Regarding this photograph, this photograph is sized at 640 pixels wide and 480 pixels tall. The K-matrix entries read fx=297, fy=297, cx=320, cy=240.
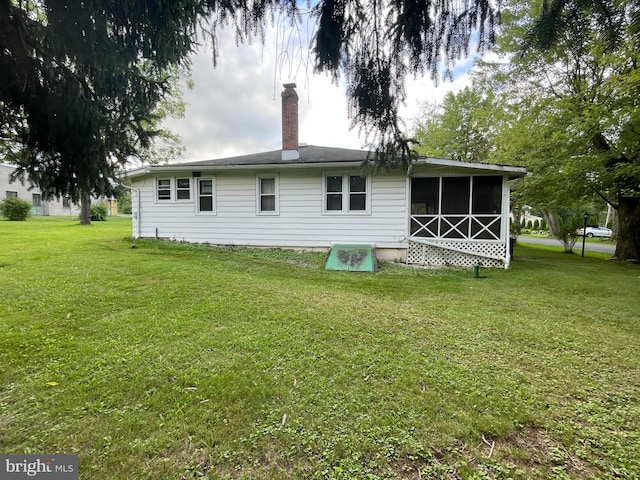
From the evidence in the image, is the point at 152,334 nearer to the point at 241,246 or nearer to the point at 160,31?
the point at 160,31

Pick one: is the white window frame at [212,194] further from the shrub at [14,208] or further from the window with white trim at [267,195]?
the shrub at [14,208]

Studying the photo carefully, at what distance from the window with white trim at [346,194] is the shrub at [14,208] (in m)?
25.0

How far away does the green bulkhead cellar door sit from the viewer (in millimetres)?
8203

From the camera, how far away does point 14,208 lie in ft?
70.1

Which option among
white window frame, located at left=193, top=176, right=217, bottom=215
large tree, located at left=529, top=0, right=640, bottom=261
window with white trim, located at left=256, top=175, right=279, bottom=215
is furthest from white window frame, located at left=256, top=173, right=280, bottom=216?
large tree, located at left=529, top=0, right=640, bottom=261

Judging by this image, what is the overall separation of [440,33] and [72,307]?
5347 mm

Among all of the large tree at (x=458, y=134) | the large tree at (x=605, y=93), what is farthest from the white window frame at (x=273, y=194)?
the large tree at (x=458, y=134)

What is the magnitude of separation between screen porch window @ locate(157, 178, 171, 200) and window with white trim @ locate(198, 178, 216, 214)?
48.2 inches

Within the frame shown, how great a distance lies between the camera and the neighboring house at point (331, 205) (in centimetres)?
913

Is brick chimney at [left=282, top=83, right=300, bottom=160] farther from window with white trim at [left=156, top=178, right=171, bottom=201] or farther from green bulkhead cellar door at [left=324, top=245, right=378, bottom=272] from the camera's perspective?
window with white trim at [left=156, top=178, right=171, bottom=201]

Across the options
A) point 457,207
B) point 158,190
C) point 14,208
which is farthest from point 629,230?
point 14,208

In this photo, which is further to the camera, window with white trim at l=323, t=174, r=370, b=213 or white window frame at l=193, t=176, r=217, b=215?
white window frame at l=193, t=176, r=217, b=215

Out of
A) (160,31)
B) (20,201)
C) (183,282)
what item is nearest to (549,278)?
(183,282)

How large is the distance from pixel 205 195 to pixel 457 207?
→ 8.61 m
